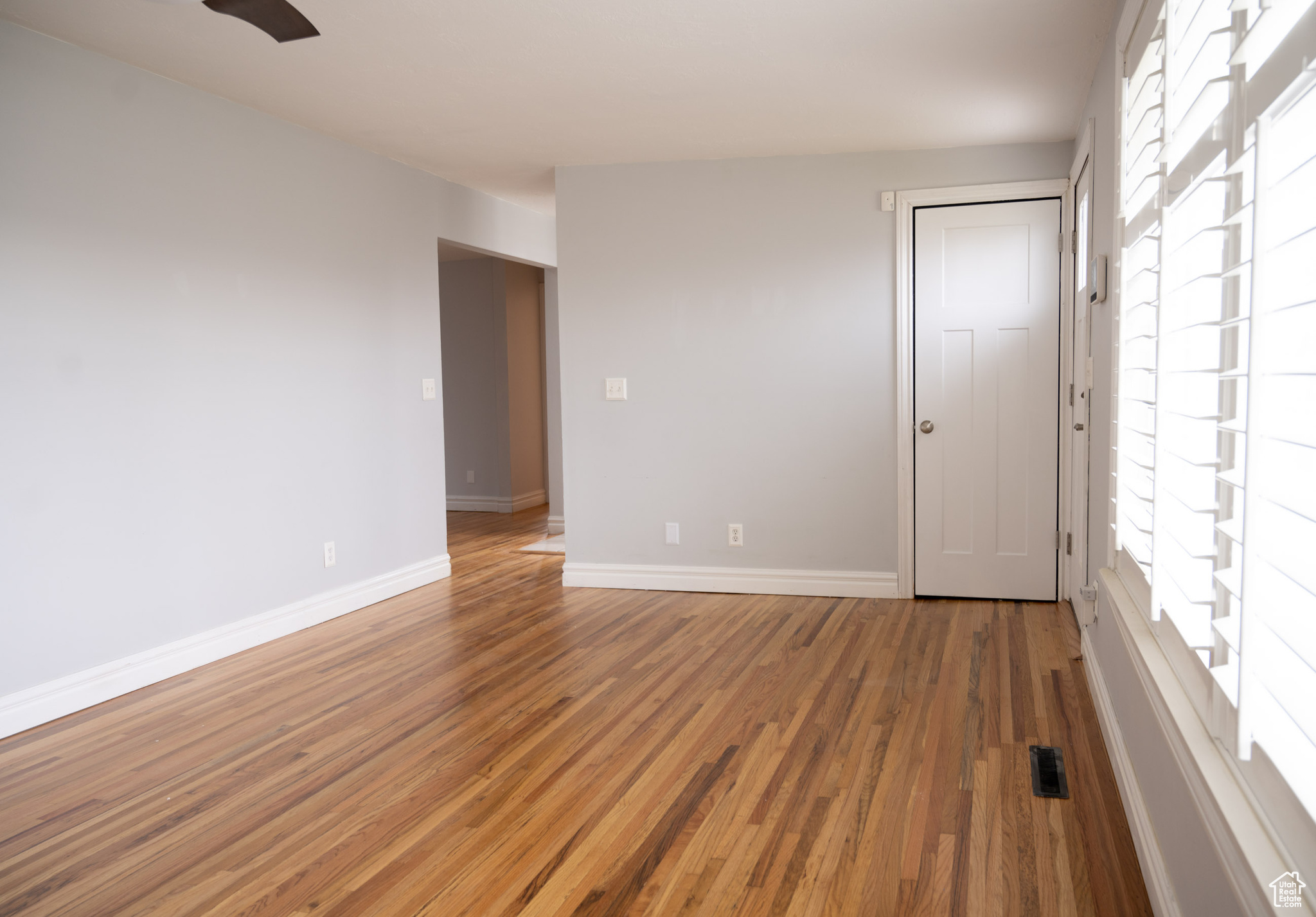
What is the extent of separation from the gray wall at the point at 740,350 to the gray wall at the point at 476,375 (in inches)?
125

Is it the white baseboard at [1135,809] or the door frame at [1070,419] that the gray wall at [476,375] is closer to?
the door frame at [1070,419]

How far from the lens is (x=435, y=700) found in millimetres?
3188

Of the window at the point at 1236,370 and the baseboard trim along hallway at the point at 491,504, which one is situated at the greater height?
the window at the point at 1236,370

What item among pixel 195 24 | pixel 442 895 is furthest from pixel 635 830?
pixel 195 24

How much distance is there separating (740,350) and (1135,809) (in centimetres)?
317

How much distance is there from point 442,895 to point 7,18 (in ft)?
10.3

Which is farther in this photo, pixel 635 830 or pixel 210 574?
pixel 210 574

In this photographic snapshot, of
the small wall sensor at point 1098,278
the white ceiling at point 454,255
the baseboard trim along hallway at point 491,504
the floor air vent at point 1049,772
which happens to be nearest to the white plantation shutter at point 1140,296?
the small wall sensor at point 1098,278

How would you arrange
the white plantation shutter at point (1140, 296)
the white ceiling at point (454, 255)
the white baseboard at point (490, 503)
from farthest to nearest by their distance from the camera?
the white baseboard at point (490, 503)
the white ceiling at point (454, 255)
the white plantation shutter at point (1140, 296)

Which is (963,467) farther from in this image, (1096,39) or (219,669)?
(219,669)

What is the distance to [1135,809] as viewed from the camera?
2.09m

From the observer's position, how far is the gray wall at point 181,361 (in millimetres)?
3016

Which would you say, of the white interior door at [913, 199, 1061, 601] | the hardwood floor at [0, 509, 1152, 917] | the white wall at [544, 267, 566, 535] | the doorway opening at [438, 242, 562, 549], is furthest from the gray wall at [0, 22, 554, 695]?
the doorway opening at [438, 242, 562, 549]

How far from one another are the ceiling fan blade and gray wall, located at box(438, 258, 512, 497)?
19.3ft
